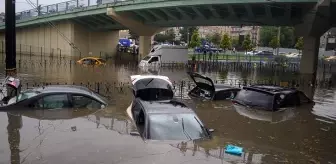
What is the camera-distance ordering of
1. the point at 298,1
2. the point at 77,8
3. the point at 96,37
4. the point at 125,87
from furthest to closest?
the point at 96,37
the point at 77,8
the point at 298,1
the point at 125,87

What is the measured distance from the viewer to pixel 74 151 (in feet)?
23.6

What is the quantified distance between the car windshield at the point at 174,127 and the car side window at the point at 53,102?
3.76 m

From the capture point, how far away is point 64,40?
159ft

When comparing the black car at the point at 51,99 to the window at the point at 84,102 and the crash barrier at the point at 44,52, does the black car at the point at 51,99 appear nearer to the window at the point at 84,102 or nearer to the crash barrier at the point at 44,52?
the window at the point at 84,102

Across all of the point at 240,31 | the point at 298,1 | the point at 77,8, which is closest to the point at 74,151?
the point at 298,1

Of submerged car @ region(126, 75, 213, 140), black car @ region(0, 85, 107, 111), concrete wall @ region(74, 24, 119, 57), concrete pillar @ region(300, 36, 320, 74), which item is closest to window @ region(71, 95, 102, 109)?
black car @ region(0, 85, 107, 111)

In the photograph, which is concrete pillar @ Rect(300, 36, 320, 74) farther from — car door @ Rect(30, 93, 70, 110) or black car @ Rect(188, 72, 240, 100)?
car door @ Rect(30, 93, 70, 110)

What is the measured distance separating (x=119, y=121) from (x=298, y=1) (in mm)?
19300

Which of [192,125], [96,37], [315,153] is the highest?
[96,37]

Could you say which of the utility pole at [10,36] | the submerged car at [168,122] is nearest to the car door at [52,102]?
the submerged car at [168,122]

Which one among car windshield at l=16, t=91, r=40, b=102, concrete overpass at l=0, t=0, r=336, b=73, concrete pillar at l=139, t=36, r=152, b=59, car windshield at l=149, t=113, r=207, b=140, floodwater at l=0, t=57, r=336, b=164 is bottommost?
floodwater at l=0, t=57, r=336, b=164

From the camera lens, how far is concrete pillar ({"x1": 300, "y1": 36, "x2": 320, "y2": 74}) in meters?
34.6

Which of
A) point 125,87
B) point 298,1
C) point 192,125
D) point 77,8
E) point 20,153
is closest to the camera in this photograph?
point 20,153

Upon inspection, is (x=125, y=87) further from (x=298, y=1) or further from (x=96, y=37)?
(x=96, y=37)
